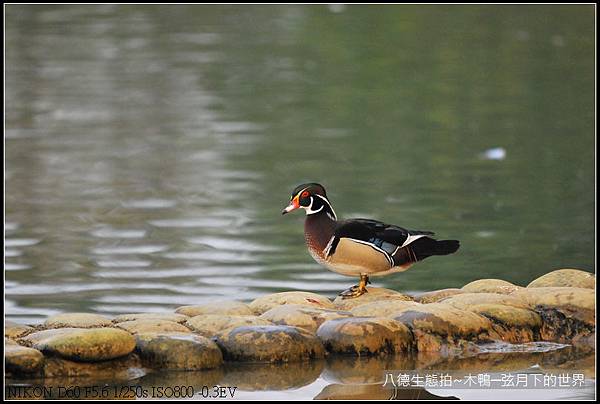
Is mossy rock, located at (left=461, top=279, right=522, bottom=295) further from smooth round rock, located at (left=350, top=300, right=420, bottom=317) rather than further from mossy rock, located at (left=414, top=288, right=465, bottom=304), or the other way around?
smooth round rock, located at (left=350, top=300, right=420, bottom=317)

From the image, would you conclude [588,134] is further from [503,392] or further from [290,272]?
[503,392]

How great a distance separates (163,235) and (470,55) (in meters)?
9.24

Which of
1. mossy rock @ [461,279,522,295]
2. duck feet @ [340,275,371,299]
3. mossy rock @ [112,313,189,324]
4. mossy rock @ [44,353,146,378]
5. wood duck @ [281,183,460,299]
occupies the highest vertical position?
wood duck @ [281,183,460,299]

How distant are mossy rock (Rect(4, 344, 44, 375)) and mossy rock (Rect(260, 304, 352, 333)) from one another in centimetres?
106

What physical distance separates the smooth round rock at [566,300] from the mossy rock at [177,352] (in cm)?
150

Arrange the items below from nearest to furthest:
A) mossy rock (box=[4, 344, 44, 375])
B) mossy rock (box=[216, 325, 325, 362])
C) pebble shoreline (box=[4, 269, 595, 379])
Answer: mossy rock (box=[4, 344, 44, 375]) → pebble shoreline (box=[4, 269, 595, 379]) → mossy rock (box=[216, 325, 325, 362])

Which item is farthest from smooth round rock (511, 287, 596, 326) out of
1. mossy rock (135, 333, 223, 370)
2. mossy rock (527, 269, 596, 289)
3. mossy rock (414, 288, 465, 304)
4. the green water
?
the green water

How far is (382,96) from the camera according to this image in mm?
14781

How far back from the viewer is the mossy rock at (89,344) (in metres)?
5.14

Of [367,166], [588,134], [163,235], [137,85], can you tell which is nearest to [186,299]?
[163,235]

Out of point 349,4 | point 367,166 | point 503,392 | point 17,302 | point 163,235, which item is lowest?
point 503,392

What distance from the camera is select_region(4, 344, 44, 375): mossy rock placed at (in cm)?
506

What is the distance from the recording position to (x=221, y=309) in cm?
596

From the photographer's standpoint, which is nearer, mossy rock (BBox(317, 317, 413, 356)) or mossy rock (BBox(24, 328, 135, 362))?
mossy rock (BBox(24, 328, 135, 362))
